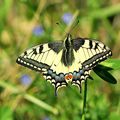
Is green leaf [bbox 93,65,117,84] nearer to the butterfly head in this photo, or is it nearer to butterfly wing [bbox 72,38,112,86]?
butterfly wing [bbox 72,38,112,86]

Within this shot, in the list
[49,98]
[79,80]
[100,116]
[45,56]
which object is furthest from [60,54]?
[49,98]

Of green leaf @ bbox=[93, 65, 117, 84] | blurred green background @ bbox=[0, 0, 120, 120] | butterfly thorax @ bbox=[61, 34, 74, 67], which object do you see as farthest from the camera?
blurred green background @ bbox=[0, 0, 120, 120]

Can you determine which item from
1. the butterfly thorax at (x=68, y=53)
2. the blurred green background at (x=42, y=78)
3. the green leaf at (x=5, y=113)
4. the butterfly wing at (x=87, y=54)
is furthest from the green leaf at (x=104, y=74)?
the green leaf at (x=5, y=113)

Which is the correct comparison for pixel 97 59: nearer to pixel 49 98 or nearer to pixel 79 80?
pixel 79 80

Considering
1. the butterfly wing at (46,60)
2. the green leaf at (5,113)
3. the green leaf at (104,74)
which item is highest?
the butterfly wing at (46,60)

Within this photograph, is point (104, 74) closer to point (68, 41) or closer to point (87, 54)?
point (87, 54)

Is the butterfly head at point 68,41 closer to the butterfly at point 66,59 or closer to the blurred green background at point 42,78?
the butterfly at point 66,59

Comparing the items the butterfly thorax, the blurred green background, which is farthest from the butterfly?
the blurred green background
